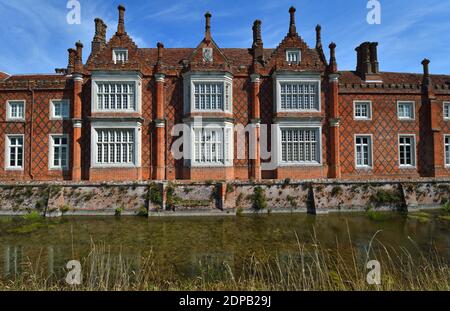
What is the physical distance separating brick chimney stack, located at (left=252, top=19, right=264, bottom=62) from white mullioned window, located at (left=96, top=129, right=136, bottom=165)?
1125 centimetres

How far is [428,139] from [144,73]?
22.7m

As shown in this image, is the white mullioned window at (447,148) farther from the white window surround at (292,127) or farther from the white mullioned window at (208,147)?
the white mullioned window at (208,147)

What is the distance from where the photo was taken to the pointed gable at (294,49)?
19500 mm

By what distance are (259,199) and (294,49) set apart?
40.0 feet

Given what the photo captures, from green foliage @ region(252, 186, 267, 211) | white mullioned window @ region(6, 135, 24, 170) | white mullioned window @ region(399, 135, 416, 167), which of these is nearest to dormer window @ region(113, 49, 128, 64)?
white mullioned window @ region(6, 135, 24, 170)

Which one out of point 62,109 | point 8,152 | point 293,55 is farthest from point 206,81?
point 8,152

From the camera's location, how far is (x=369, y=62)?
23.2 m

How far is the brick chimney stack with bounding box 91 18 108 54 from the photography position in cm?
2172

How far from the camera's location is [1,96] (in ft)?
65.8

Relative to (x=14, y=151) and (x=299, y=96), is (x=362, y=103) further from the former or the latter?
(x=14, y=151)

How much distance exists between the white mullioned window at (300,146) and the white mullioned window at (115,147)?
10905 mm

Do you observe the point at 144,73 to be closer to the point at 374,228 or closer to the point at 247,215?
the point at 247,215
